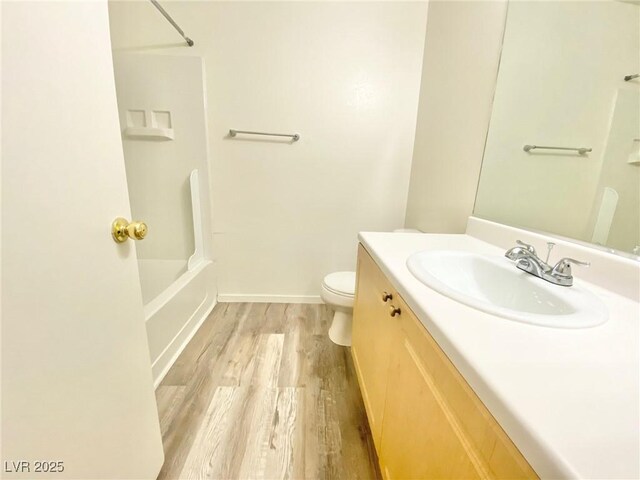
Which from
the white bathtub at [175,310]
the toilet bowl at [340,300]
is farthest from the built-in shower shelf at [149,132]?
the toilet bowl at [340,300]

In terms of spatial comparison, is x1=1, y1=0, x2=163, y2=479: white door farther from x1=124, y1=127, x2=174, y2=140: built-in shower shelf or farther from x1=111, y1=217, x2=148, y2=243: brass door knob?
x1=124, y1=127, x2=174, y2=140: built-in shower shelf

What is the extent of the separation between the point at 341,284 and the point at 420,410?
3.43 ft

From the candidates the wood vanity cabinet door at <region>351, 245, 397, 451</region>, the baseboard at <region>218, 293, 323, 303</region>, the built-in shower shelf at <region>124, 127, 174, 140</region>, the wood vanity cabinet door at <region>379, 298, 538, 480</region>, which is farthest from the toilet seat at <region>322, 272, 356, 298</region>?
the built-in shower shelf at <region>124, 127, 174, 140</region>

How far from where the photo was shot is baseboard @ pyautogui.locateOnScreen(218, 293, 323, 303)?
85.7 inches

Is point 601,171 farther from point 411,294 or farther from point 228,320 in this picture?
point 228,320

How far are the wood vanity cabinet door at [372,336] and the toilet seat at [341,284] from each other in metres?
→ 0.24

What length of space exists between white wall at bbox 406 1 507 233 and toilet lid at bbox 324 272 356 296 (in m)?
0.61

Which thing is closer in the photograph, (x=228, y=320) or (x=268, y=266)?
(x=228, y=320)

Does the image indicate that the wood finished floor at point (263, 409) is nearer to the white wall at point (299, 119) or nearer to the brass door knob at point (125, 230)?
the white wall at point (299, 119)

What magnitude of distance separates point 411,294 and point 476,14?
1.53 meters

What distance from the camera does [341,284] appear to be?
162 centimetres

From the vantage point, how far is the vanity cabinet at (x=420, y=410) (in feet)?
1.28

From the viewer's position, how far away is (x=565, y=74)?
0.91 metres

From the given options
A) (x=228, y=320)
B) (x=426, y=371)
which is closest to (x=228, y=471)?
(x=426, y=371)
